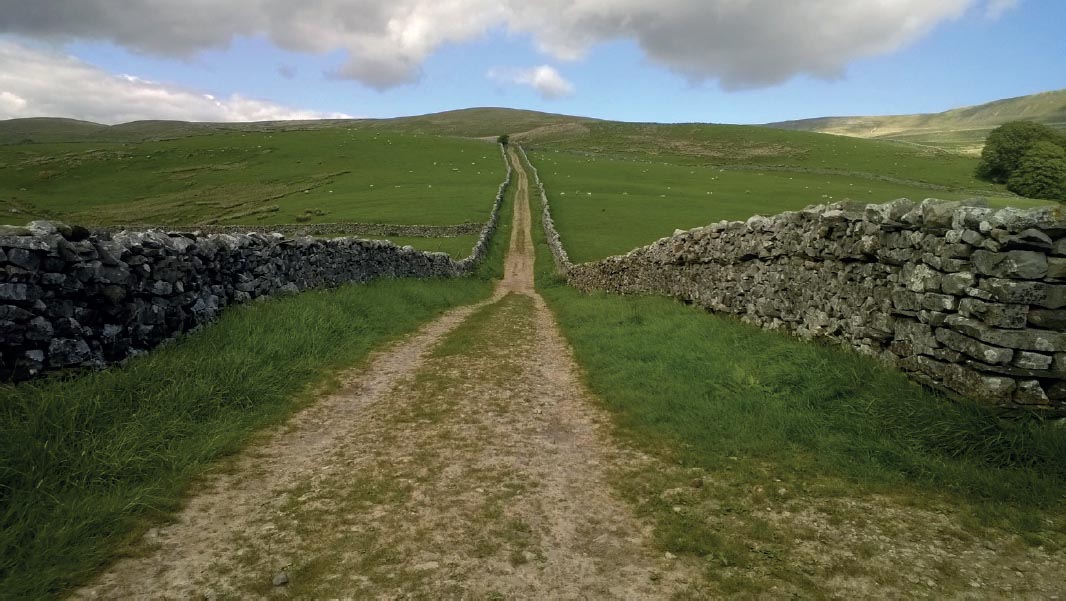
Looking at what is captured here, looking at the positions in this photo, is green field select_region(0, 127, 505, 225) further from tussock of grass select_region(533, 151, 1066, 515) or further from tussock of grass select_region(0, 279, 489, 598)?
tussock of grass select_region(533, 151, 1066, 515)

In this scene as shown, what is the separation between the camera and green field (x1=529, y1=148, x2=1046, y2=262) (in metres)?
40.8

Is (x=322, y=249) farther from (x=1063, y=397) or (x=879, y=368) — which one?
(x=1063, y=397)

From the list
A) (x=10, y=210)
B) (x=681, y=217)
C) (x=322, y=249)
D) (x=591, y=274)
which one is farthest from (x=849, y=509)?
(x=10, y=210)

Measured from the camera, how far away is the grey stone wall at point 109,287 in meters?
6.20

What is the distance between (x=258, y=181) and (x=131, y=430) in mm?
72186

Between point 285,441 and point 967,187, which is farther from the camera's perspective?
point 967,187

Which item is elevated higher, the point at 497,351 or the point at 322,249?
the point at 322,249

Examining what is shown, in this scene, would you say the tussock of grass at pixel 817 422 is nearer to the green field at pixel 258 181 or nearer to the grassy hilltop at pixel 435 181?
the grassy hilltop at pixel 435 181

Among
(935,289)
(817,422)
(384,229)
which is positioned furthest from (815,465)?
(384,229)

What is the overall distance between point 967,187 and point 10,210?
10319cm

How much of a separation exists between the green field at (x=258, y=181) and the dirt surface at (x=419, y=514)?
1408 inches

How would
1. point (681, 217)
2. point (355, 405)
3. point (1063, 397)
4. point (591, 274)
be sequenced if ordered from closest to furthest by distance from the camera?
point (1063, 397) < point (355, 405) < point (591, 274) < point (681, 217)

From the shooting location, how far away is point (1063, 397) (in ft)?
18.3

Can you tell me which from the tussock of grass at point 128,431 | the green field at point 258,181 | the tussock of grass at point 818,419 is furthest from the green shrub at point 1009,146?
the tussock of grass at point 128,431
